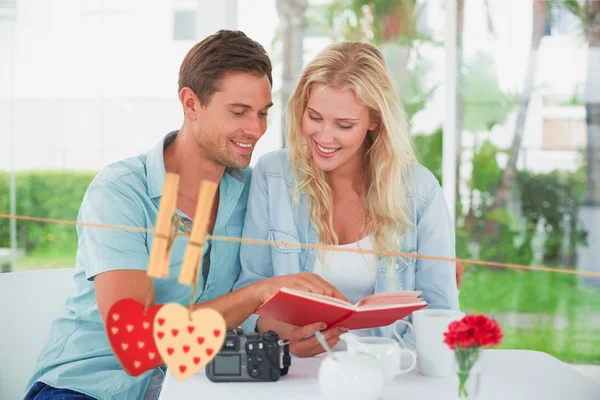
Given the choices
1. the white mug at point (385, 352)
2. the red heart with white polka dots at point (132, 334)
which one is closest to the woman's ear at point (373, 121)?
the white mug at point (385, 352)

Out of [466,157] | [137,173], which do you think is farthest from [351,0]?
[137,173]

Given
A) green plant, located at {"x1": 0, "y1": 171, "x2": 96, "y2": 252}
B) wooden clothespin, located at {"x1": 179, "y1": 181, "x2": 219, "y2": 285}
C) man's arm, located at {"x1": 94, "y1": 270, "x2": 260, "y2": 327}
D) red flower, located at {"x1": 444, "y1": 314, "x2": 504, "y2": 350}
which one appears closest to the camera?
wooden clothespin, located at {"x1": 179, "y1": 181, "x2": 219, "y2": 285}

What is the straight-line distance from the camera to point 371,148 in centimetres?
210

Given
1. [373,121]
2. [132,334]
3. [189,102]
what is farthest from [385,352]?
[189,102]

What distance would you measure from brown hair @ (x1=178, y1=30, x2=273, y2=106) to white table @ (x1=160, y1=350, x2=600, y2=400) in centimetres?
82

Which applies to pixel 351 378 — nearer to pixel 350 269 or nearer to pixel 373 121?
pixel 350 269

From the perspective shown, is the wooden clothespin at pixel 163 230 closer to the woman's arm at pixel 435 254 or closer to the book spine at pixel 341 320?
the book spine at pixel 341 320

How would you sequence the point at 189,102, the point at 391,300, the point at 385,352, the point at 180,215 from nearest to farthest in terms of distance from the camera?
the point at 385,352
the point at 391,300
the point at 180,215
the point at 189,102

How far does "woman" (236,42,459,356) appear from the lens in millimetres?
1907

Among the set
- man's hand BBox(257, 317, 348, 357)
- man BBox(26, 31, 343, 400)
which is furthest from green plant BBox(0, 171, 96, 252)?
man's hand BBox(257, 317, 348, 357)

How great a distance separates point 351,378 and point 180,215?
2.79ft

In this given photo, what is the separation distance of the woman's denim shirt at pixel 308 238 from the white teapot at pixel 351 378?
63 centimetres

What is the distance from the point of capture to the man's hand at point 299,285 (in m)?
1.53

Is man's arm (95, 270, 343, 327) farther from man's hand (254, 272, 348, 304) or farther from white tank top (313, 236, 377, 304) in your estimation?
white tank top (313, 236, 377, 304)
